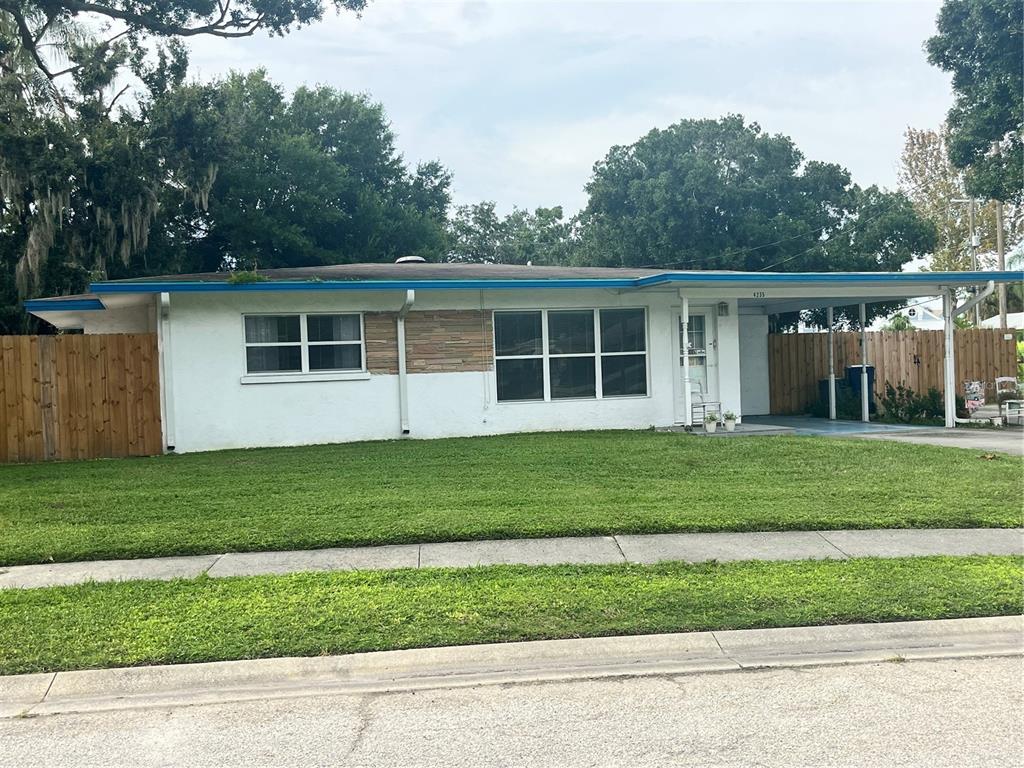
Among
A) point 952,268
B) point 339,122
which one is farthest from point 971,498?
point 952,268

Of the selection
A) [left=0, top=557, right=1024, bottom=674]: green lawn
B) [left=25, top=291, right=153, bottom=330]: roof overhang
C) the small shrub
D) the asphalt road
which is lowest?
the asphalt road

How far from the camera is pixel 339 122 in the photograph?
37.1 meters

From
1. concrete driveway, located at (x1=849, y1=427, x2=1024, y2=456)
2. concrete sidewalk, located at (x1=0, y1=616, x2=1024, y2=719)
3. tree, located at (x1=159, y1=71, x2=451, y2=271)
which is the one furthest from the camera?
tree, located at (x1=159, y1=71, x2=451, y2=271)

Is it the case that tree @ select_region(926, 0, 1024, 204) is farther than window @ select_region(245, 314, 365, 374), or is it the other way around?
tree @ select_region(926, 0, 1024, 204)

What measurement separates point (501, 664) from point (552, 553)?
2267 millimetres

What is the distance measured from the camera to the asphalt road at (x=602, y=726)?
4.16 metres

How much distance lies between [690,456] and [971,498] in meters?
3.80

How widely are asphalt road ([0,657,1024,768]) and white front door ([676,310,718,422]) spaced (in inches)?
442

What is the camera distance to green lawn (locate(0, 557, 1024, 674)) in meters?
5.57

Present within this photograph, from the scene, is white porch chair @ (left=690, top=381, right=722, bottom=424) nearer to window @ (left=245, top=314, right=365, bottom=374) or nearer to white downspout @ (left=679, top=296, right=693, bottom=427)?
white downspout @ (left=679, top=296, right=693, bottom=427)

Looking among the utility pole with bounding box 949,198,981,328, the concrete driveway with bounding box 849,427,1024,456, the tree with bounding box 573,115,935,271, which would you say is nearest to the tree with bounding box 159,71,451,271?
the tree with bounding box 573,115,935,271

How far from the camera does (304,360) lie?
14.9m

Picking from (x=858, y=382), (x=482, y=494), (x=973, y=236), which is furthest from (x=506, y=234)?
(x=482, y=494)

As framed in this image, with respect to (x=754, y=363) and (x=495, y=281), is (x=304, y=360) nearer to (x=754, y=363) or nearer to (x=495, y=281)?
(x=495, y=281)
